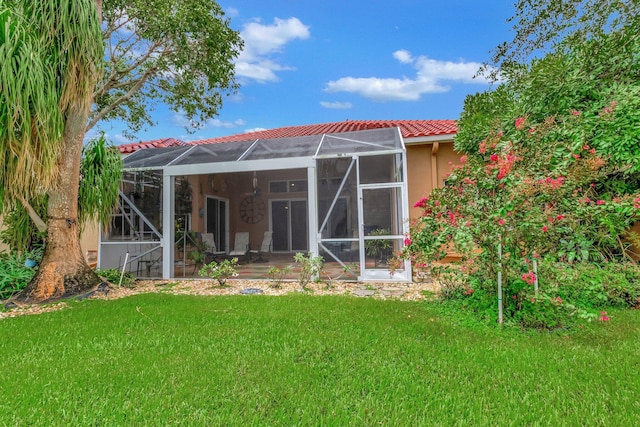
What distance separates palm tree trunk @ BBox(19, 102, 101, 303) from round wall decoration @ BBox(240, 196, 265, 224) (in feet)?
23.9

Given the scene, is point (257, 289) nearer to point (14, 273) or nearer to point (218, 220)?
point (14, 273)

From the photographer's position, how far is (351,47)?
11.3 m

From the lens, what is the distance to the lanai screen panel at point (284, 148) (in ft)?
26.8

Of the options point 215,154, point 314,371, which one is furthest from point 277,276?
point 314,371

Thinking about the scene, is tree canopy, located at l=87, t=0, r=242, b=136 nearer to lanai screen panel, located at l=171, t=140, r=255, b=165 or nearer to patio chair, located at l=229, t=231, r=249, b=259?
lanai screen panel, located at l=171, t=140, r=255, b=165

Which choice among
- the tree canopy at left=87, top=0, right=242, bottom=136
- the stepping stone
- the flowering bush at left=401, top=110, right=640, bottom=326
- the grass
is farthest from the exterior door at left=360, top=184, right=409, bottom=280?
the tree canopy at left=87, top=0, right=242, bottom=136

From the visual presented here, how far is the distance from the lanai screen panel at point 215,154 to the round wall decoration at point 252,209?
3973 millimetres

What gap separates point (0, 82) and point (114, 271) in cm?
474

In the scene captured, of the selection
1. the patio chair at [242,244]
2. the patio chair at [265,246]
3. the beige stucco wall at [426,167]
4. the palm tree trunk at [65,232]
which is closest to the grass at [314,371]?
the palm tree trunk at [65,232]

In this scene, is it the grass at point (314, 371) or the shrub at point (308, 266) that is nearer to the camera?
the grass at point (314, 371)

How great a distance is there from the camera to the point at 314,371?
9.87 feet

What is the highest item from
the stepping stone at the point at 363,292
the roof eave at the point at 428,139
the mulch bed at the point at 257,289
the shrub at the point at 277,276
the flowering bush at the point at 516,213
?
the roof eave at the point at 428,139

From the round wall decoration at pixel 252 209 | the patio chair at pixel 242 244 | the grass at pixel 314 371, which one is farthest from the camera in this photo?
the round wall decoration at pixel 252 209

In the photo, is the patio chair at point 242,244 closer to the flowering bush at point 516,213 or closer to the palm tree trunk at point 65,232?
the palm tree trunk at point 65,232
